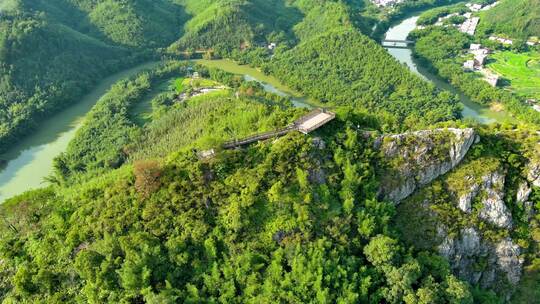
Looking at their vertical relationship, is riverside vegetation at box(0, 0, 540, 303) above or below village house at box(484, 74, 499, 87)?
above

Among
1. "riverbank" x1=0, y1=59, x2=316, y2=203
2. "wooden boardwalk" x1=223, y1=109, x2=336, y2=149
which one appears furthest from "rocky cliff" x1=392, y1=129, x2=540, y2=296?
"riverbank" x1=0, y1=59, x2=316, y2=203

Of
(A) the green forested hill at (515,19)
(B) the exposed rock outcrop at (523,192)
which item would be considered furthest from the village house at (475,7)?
(B) the exposed rock outcrop at (523,192)

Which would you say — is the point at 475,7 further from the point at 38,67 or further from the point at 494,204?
the point at 38,67

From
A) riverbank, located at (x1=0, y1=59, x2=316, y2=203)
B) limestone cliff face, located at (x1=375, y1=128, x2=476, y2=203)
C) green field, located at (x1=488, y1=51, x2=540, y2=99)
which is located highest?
limestone cliff face, located at (x1=375, y1=128, x2=476, y2=203)

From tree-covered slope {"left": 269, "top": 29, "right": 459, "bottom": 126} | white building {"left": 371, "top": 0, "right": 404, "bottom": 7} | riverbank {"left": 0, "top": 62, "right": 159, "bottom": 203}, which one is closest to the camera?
riverbank {"left": 0, "top": 62, "right": 159, "bottom": 203}

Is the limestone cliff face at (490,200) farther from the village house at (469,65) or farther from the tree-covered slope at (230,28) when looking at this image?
the tree-covered slope at (230,28)

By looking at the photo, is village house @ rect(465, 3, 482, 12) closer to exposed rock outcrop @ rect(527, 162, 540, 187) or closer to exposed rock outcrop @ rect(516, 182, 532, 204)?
exposed rock outcrop @ rect(527, 162, 540, 187)
